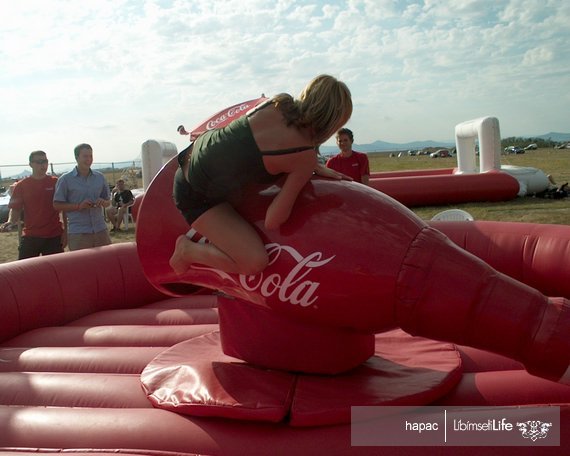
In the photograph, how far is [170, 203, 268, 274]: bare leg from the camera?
219 centimetres

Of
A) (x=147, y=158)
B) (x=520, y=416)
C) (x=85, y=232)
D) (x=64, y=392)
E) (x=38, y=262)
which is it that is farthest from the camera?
(x=147, y=158)

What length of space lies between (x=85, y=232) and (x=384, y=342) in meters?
3.17

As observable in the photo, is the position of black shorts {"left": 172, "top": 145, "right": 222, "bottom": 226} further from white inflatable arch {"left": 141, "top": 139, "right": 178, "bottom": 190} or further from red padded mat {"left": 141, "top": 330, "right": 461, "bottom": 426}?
white inflatable arch {"left": 141, "top": 139, "right": 178, "bottom": 190}

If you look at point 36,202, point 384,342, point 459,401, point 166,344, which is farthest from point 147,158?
point 459,401

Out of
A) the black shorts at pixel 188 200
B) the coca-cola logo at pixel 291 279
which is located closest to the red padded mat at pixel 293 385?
the coca-cola logo at pixel 291 279

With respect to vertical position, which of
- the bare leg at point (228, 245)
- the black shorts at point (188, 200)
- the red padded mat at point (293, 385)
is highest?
the black shorts at point (188, 200)

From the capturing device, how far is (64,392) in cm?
248

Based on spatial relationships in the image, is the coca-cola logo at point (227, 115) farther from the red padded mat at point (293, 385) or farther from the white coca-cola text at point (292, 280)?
the red padded mat at point (293, 385)

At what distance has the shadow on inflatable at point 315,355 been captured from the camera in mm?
1995

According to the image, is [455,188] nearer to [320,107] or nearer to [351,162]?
[351,162]

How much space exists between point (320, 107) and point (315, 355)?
96 centimetres

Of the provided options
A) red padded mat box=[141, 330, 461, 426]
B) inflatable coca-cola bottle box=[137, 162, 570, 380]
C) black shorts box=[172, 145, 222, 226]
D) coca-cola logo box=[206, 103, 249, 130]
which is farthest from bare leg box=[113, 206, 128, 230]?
inflatable coca-cola bottle box=[137, 162, 570, 380]

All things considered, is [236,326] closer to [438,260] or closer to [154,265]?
[154,265]

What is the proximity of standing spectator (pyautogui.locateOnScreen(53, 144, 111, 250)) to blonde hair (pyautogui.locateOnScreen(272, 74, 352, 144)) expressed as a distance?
328cm
